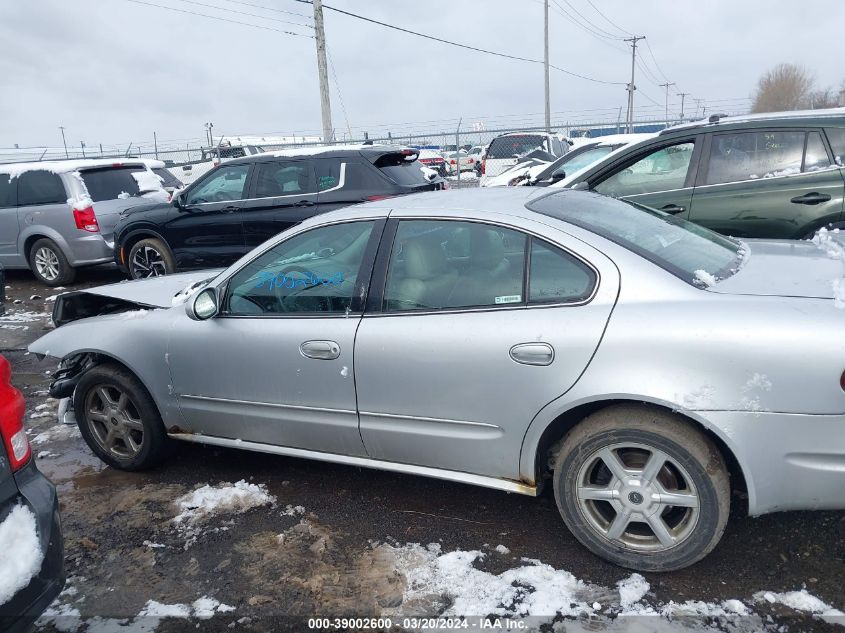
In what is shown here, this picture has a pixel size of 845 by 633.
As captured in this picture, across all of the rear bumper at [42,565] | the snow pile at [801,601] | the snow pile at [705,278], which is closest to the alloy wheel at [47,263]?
the rear bumper at [42,565]

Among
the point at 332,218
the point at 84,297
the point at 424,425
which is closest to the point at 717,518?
the point at 424,425

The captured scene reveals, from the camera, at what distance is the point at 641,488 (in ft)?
8.68

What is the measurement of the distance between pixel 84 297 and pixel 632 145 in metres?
4.53

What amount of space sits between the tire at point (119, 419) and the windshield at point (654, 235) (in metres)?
2.53

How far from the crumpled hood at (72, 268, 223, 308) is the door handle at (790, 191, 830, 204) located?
173 inches

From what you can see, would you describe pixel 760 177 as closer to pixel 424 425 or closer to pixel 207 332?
pixel 424 425

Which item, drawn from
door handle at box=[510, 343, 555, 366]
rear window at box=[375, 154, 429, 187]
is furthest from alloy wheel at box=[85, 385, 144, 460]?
rear window at box=[375, 154, 429, 187]

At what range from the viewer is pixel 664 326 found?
2.52m

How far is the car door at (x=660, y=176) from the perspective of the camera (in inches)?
213

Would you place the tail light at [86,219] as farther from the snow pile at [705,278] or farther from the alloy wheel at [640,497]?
the snow pile at [705,278]

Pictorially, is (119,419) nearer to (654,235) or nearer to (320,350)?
(320,350)

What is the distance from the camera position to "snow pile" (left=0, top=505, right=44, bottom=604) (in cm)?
212

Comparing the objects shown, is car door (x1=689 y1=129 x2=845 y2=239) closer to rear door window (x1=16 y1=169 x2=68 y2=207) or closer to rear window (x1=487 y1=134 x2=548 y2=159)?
rear door window (x1=16 y1=169 x2=68 y2=207)

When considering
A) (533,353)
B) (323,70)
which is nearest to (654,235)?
(533,353)
